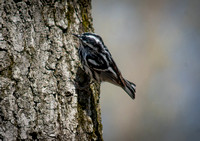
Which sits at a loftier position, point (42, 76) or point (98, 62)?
point (98, 62)

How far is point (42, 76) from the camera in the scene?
8.65ft

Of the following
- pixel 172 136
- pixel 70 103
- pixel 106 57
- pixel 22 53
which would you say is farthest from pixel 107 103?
pixel 22 53

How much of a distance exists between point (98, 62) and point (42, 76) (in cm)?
109

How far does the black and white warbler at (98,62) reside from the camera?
10.7 ft

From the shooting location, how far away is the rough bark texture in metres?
2.43

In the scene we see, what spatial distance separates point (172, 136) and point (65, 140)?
4.38 metres

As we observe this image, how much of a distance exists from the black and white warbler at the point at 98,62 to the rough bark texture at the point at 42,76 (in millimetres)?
189

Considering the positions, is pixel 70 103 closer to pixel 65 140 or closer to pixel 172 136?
pixel 65 140

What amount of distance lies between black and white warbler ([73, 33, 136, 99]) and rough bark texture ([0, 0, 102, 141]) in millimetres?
189

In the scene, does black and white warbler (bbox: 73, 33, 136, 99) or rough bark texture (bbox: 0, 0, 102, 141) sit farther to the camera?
black and white warbler (bbox: 73, 33, 136, 99)

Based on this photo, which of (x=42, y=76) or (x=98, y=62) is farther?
(x=98, y=62)

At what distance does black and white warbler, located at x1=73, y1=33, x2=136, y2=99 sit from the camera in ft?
10.7

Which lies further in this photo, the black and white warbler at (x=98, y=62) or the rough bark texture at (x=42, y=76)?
the black and white warbler at (x=98, y=62)

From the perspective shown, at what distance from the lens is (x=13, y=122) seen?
7.78 ft
